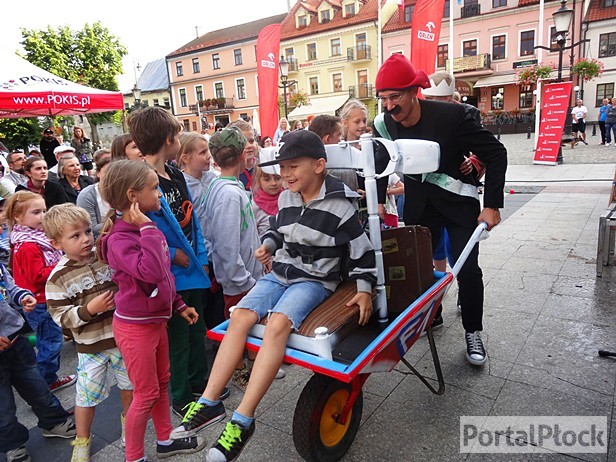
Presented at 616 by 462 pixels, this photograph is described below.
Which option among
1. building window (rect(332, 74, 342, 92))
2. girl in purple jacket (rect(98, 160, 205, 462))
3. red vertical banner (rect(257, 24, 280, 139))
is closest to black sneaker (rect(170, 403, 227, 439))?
girl in purple jacket (rect(98, 160, 205, 462))

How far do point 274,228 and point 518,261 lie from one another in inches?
146

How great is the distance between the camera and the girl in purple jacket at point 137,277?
1.92m

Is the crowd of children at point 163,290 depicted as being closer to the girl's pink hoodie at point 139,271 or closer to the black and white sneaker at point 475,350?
the girl's pink hoodie at point 139,271

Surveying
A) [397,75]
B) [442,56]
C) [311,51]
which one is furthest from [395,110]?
[311,51]

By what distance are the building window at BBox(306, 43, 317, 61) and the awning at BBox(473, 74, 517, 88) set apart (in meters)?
14.8

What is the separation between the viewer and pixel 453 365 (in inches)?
115

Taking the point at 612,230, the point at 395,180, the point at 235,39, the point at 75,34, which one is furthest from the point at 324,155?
the point at 235,39

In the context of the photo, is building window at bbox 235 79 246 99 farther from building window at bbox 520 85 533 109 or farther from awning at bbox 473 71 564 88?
building window at bbox 520 85 533 109

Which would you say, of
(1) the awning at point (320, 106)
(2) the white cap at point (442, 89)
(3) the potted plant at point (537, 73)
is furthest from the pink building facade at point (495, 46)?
(2) the white cap at point (442, 89)

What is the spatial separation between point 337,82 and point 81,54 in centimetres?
2089

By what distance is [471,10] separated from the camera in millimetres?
33219

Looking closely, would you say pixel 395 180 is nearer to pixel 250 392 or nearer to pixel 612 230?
pixel 612 230

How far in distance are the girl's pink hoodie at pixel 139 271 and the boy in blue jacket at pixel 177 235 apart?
31 cm

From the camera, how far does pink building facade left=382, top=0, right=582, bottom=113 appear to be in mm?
31094
